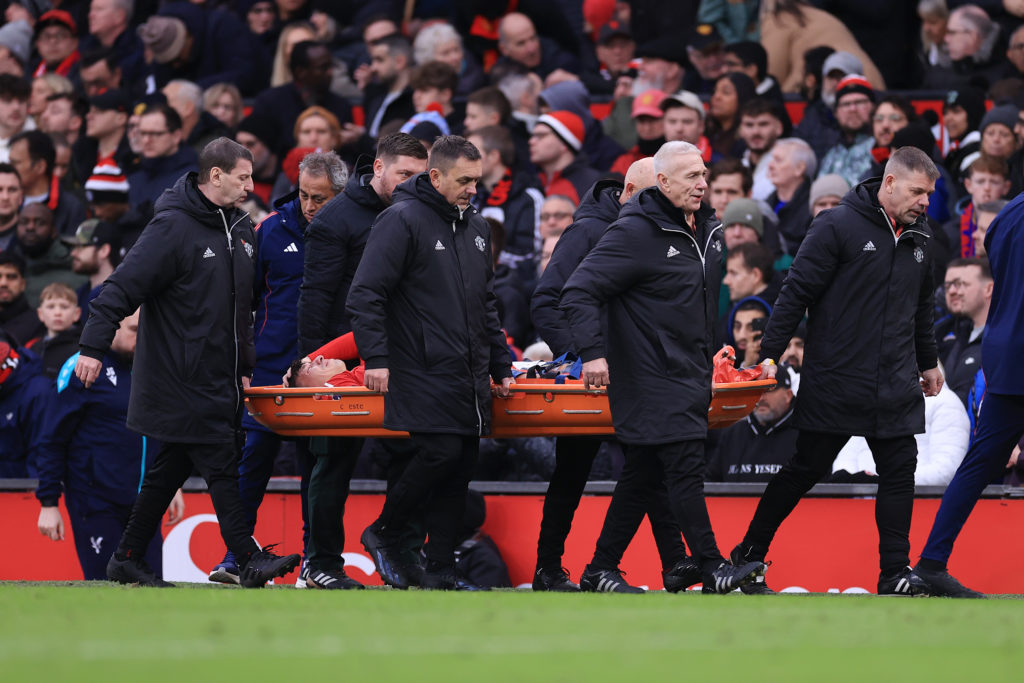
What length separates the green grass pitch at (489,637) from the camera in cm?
504

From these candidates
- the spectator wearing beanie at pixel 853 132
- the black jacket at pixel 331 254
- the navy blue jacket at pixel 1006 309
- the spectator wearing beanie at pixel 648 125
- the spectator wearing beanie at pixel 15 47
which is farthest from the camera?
the spectator wearing beanie at pixel 15 47

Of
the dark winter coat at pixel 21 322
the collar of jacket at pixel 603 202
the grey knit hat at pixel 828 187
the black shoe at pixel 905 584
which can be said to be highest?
the collar of jacket at pixel 603 202

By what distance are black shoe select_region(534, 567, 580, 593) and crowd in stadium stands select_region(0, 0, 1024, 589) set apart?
1.15m

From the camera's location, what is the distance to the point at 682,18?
59.1ft

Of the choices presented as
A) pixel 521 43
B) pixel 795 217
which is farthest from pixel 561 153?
pixel 521 43

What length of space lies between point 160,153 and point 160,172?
0.18 metres

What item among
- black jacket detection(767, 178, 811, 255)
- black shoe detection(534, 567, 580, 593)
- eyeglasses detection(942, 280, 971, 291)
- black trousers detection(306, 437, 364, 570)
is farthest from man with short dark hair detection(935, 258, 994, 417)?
black trousers detection(306, 437, 364, 570)

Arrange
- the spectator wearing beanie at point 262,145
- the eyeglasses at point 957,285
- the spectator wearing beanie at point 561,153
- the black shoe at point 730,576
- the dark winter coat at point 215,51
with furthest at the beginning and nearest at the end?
1. the dark winter coat at point 215,51
2. the spectator wearing beanie at point 262,145
3. the spectator wearing beanie at point 561,153
4. the eyeglasses at point 957,285
5. the black shoe at point 730,576

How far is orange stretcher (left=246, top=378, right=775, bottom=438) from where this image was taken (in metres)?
9.14

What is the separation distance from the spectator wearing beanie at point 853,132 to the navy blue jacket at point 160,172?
220 inches

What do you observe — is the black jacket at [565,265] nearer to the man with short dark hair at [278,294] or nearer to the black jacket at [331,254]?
the black jacket at [331,254]

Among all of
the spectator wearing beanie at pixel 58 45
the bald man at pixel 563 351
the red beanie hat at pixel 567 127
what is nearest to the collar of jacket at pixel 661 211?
the bald man at pixel 563 351

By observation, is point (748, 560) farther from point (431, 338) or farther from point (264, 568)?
point (264, 568)

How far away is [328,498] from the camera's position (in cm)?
941
